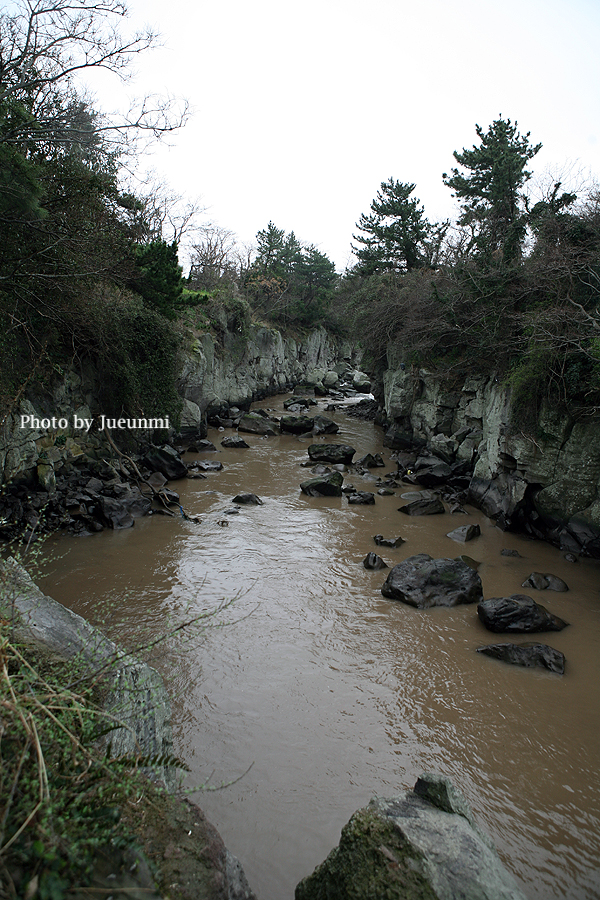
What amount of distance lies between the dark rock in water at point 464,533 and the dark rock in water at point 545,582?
200 centimetres

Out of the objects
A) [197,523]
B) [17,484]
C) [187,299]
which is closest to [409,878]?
[197,523]

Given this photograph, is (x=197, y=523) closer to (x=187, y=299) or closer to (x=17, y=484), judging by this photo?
(x=17, y=484)

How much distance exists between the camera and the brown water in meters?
3.92

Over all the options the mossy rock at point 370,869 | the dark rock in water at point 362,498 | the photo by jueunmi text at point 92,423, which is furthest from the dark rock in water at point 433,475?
the mossy rock at point 370,869

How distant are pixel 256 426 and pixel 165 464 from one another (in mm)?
8578

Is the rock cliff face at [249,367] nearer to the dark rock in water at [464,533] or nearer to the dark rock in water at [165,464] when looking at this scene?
the dark rock in water at [165,464]

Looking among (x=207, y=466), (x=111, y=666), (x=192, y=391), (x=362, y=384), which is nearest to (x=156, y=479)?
(x=207, y=466)

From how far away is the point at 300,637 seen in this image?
6559 mm

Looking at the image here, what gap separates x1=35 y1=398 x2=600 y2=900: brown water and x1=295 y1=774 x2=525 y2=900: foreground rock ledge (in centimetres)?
101

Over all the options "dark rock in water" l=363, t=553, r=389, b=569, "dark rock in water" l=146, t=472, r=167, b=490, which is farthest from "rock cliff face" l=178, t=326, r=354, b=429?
"dark rock in water" l=363, t=553, r=389, b=569

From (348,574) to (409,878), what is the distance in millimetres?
6038

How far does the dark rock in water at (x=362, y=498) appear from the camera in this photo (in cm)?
1265

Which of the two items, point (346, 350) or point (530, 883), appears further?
point (346, 350)

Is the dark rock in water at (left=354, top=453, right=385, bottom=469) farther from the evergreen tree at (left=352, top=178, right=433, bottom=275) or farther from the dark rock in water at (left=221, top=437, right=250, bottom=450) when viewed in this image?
the evergreen tree at (left=352, top=178, right=433, bottom=275)
